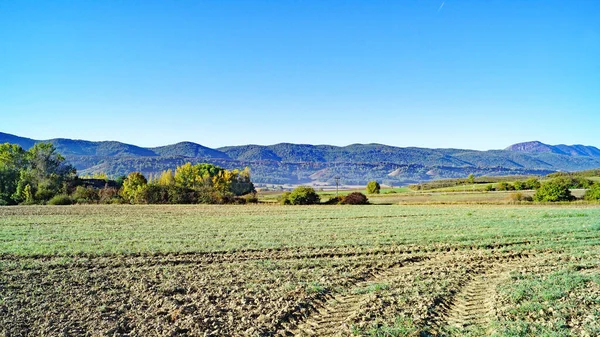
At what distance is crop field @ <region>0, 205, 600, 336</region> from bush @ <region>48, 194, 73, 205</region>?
131 ft

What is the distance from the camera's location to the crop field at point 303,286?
8.86 m

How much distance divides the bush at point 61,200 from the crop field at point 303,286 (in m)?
39.9

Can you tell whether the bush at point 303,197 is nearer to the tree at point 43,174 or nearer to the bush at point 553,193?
the bush at point 553,193

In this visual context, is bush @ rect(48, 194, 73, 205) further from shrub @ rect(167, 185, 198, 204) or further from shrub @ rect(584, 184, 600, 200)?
shrub @ rect(584, 184, 600, 200)

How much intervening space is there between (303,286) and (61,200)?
56901 mm

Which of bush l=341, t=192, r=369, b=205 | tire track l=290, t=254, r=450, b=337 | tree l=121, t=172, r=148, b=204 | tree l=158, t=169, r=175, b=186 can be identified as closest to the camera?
tire track l=290, t=254, r=450, b=337

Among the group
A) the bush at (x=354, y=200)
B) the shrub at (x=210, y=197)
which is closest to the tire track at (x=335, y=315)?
the bush at (x=354, y=200)

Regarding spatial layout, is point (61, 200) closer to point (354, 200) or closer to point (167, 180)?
point (167, 180)

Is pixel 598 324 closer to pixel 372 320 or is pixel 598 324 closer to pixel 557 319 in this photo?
pixel 557 319

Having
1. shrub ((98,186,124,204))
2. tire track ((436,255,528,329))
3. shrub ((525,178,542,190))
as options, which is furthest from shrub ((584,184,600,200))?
shrub ((98,186,124,204))

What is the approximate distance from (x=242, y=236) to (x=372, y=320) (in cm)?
1529

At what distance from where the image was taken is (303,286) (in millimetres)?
11969

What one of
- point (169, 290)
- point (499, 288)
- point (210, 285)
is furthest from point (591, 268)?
point (169, 290)

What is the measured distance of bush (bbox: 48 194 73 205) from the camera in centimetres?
5794
